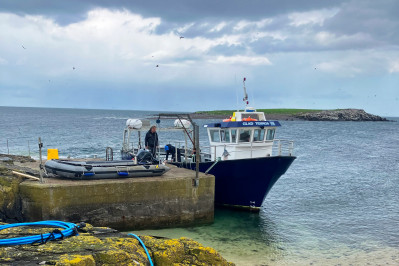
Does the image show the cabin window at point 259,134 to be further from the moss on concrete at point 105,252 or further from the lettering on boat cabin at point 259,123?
the moss on concrete at point 105,252

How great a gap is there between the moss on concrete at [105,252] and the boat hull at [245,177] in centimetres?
844

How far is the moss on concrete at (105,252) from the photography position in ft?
15.3

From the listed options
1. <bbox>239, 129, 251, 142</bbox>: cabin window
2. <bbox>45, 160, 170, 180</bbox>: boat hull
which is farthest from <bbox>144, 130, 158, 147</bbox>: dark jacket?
<bbox>239, 129, 251, 142</bbox>: cabin window

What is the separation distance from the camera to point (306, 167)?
29344 mm

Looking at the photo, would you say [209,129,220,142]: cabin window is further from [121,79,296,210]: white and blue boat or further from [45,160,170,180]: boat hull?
[45,160,170,180]: boat hull

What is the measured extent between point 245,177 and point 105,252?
10243 millimetres

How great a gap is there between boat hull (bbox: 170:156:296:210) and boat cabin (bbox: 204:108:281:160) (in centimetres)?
78

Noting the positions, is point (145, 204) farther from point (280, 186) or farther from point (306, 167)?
point (306, 167)

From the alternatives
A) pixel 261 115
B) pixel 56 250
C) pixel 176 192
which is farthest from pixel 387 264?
pixel 56 250

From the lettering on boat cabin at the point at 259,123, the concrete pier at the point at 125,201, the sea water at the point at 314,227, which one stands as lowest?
the sea water at the point at 314,227

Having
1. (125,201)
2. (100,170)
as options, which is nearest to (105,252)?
(125,201)

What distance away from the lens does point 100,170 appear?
1152cm

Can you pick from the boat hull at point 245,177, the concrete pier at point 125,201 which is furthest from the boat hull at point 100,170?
Result: the boat hull at point 245,177

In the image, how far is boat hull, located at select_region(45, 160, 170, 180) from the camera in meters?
11.2
